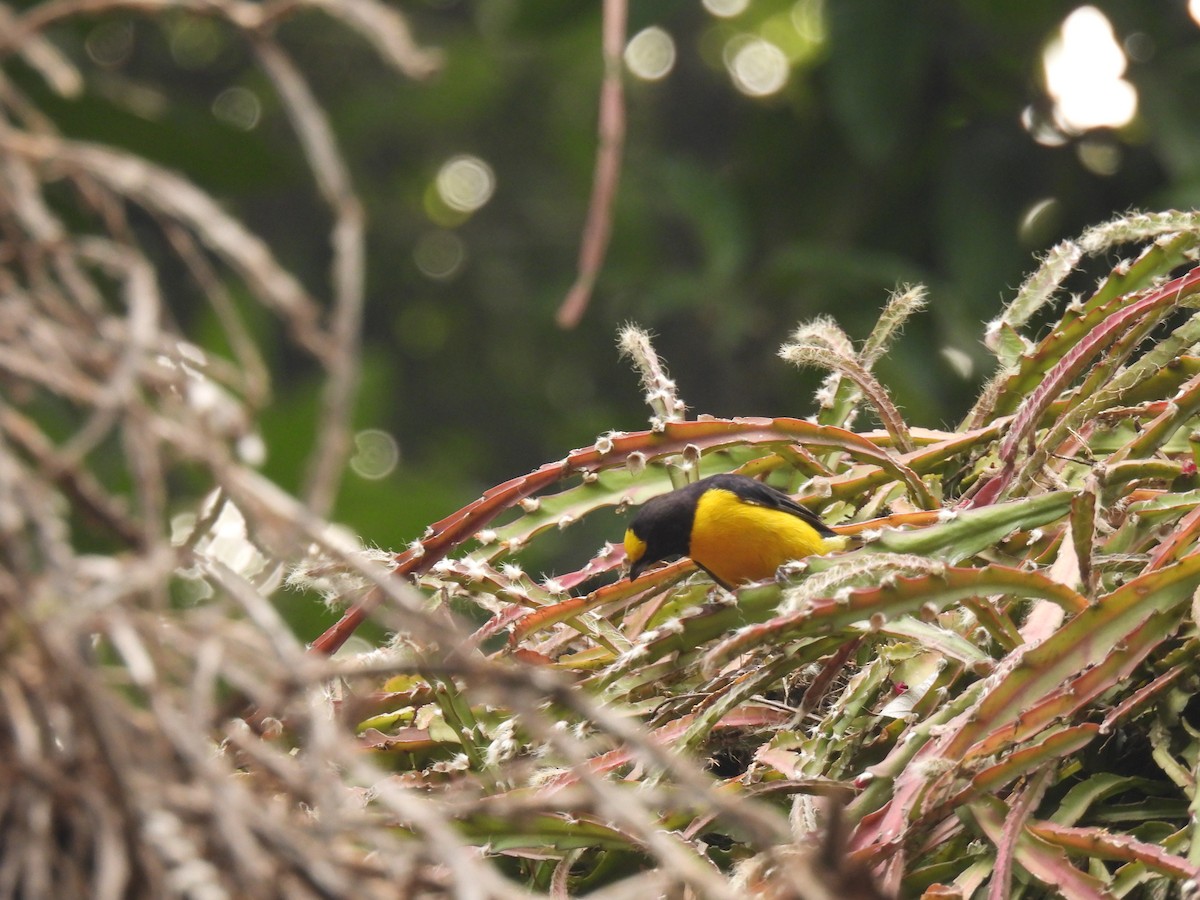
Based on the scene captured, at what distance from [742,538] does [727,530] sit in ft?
0.11

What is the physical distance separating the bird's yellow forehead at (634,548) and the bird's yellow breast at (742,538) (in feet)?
0.30

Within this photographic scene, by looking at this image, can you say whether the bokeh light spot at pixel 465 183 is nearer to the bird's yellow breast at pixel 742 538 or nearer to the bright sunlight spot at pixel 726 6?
the bright sunlight spot at pixel 726 6

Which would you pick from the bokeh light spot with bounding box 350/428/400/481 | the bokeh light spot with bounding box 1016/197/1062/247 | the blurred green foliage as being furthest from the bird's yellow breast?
the bokeh light spot with bounding box 350/428/400/481

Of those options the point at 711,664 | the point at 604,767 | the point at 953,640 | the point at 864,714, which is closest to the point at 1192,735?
the point at 953,640

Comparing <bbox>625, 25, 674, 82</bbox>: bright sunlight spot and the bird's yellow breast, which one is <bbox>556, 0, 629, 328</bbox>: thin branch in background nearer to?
the bird's yellow breast

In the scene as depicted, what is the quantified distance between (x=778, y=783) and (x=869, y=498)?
823 millimetres

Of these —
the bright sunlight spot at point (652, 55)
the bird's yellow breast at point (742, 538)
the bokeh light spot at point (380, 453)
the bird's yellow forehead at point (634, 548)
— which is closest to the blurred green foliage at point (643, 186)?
the bright sunlight spot at point (652, 55)

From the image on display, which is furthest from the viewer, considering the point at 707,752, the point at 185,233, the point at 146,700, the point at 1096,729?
the point at 707,752

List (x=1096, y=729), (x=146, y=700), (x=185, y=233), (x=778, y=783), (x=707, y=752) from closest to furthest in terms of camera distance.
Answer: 1. (x=146, y=700)
2. (x=185, y=233)
3. (x=1096, y=729)
4. (x=778, y=783)
5. (x=707, y=752)

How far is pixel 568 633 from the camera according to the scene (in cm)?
232

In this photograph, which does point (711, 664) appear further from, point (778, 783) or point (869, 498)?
point (869, 498)

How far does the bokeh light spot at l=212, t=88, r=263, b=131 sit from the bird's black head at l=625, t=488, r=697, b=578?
31.8ft

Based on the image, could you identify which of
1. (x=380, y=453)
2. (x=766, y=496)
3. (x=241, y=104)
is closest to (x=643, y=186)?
(x=380, y=453)

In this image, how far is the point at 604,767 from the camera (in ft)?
6.32
